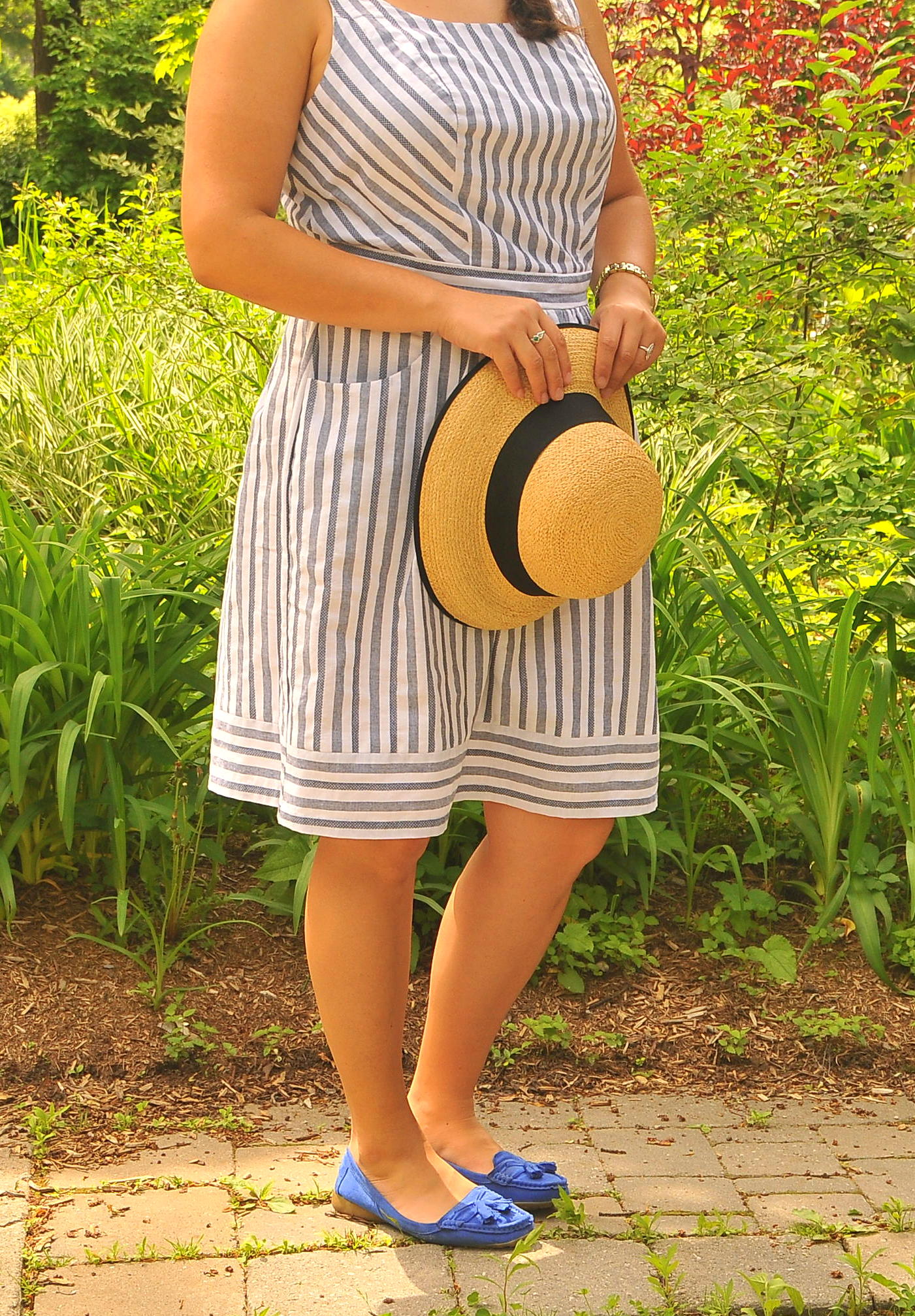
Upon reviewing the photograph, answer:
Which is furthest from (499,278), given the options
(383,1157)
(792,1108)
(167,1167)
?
(792,1108)

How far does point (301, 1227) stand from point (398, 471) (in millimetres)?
1082

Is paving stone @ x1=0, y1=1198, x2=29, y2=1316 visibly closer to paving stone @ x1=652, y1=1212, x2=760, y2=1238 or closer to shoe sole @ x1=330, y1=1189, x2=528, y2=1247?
shoe sole @ x1=330, y1=1189, x2=528, y2=1247

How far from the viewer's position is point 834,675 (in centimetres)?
265

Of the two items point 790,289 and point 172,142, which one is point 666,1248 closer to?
point 790,289

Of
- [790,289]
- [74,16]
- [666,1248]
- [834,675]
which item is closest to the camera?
[666,1248]

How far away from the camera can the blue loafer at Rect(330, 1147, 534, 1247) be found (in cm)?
186

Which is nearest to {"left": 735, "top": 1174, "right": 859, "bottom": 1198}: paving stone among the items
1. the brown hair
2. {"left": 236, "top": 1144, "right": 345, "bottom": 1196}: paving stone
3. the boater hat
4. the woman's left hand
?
{"left": 236, "top": 1144, "right": 345, "bottom": 1196}: paving stone

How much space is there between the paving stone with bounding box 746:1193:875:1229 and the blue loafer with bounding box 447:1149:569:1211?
0.95 ft

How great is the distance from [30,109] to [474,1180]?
77.5 ft

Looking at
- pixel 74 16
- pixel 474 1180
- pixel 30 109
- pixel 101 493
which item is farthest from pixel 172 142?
pixel 30 109

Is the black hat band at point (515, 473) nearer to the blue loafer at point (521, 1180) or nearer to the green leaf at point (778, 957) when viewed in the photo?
the blue loafer at point (521, 1180)

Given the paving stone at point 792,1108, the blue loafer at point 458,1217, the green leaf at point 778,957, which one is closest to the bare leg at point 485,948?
the blue loafer at point 458,1217

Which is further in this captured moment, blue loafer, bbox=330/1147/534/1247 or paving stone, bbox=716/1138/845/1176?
paving stone, bbox=716/1138/845/1176

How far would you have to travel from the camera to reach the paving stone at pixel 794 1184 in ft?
6.70
